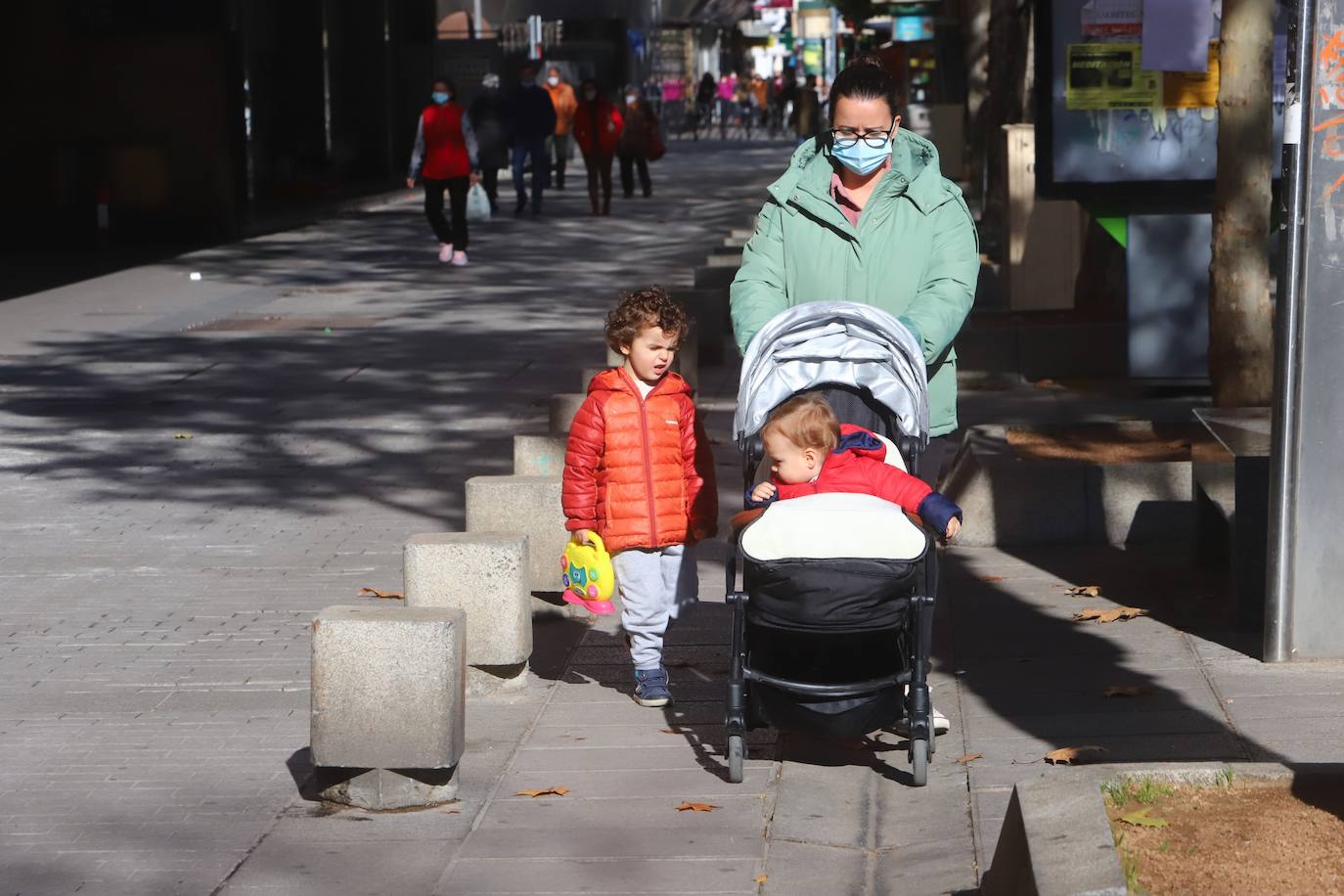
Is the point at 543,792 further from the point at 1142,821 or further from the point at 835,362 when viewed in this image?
the point at 1142,821

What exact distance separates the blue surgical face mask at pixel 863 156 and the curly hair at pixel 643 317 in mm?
685

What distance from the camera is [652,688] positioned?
655 centimetres

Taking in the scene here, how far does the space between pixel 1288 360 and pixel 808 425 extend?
1.85 m

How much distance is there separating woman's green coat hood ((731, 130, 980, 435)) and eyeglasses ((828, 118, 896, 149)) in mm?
150

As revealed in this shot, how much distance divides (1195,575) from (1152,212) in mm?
4500

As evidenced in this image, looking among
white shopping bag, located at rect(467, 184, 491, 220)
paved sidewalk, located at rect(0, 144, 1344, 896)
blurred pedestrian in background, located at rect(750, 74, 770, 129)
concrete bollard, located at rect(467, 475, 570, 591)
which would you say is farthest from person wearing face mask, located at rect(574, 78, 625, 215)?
blurred pedestrian in background, located at rect(750, 74, 770, 129)

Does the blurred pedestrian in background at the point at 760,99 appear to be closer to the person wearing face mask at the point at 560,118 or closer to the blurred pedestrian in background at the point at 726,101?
the blurred pedestrian in background at the point at 726,101

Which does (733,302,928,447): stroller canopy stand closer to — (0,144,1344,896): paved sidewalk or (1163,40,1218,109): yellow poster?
(0,144,1344,896): paved sidewalk

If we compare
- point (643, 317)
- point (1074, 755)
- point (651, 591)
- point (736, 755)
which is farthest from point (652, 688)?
point (1074, 755)

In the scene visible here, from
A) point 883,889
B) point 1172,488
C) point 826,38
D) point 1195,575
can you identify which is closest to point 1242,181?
point 1172,488

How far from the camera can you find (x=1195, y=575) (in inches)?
322

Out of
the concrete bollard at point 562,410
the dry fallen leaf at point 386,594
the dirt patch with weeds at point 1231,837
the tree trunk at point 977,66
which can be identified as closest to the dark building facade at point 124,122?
the tree trunk at point 977,66

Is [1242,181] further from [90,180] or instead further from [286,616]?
[90,180]

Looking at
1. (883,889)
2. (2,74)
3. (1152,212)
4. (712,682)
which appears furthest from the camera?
(2,74)
